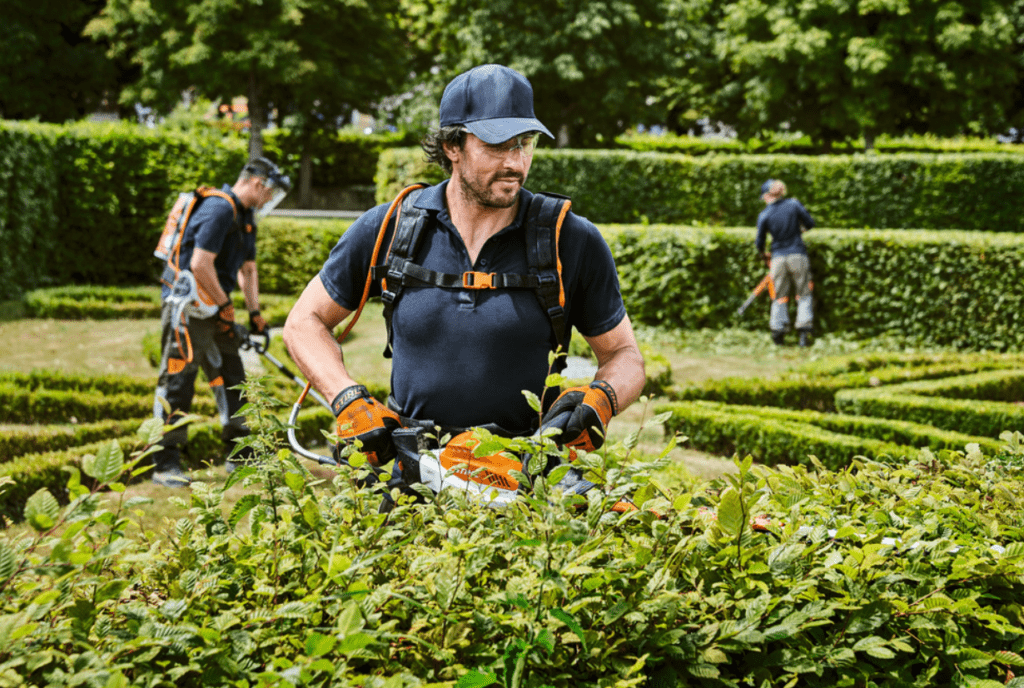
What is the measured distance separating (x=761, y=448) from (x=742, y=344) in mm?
5991

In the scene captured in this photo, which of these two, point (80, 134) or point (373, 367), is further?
point (80, 134)

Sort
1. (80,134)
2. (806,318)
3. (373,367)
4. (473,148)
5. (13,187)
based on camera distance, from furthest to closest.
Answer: (80,134), (13,187), (806,318), (373,367), (473,148)

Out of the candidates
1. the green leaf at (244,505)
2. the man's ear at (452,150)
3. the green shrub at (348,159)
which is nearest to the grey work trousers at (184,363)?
the man's ear at (452,150)

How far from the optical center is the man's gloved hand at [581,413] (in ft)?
8.08

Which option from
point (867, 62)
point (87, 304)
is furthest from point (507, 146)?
point (867, 62)

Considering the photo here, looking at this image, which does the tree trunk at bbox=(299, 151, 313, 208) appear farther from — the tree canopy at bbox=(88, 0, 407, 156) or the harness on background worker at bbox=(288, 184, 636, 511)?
the harness on background worker at bbox=(288, 184, 636, 511)

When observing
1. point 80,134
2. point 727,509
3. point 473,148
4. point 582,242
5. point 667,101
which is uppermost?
point 667,101

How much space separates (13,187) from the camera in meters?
14.8

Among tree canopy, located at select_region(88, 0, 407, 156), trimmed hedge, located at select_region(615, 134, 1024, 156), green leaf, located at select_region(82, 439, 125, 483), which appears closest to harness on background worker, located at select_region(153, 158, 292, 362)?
green leaf, located at select_region(82, 439, 125, 483)

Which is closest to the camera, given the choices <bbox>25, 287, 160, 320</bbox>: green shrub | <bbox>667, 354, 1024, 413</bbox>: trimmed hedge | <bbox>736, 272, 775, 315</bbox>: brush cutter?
<bbox>667, 354, 1024, 413</bbox>: trimmed hedge

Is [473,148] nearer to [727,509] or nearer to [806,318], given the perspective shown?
[727,509]

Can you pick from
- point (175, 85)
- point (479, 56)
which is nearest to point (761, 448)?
point (479, 56)

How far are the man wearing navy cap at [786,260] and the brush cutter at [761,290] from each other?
20 cm

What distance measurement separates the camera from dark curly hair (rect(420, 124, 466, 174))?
8.86ft
